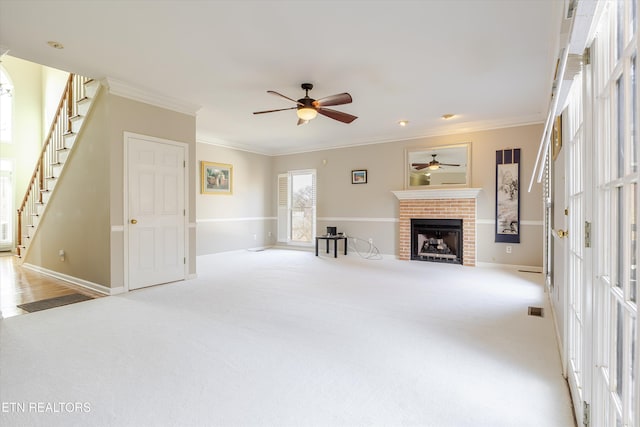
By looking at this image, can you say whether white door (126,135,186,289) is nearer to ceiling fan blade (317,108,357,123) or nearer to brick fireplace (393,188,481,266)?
ceiling fan blade (317,108,357,123)

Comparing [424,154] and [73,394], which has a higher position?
[424,154]

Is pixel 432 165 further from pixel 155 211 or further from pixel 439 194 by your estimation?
pixel 155 211

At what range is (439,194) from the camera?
246 inches

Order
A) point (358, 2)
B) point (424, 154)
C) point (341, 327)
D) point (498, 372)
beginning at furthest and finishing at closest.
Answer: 1. point (424, 154)
2. point (341, 327)
3. point (358, 2)
4. point (498, 372)

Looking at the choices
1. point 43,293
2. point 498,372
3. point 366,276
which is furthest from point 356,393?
point 43,293

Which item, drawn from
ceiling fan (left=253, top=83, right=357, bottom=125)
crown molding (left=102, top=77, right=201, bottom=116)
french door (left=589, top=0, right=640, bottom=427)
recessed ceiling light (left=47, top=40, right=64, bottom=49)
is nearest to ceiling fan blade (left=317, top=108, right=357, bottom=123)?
ceiling fan (left=253, top=83, right=357, bottom=125)

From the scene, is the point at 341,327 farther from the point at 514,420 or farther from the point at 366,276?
the point at 366,276

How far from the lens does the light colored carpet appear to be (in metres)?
1.66

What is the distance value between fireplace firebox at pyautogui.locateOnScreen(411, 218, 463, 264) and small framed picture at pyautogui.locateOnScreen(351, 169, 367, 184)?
1.44m

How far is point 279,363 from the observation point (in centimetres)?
217

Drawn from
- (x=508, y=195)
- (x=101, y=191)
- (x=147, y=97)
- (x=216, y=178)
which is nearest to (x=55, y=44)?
(x=147, y=97)

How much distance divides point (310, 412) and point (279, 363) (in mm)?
564

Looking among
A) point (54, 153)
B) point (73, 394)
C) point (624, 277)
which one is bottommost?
point (73, 394)
